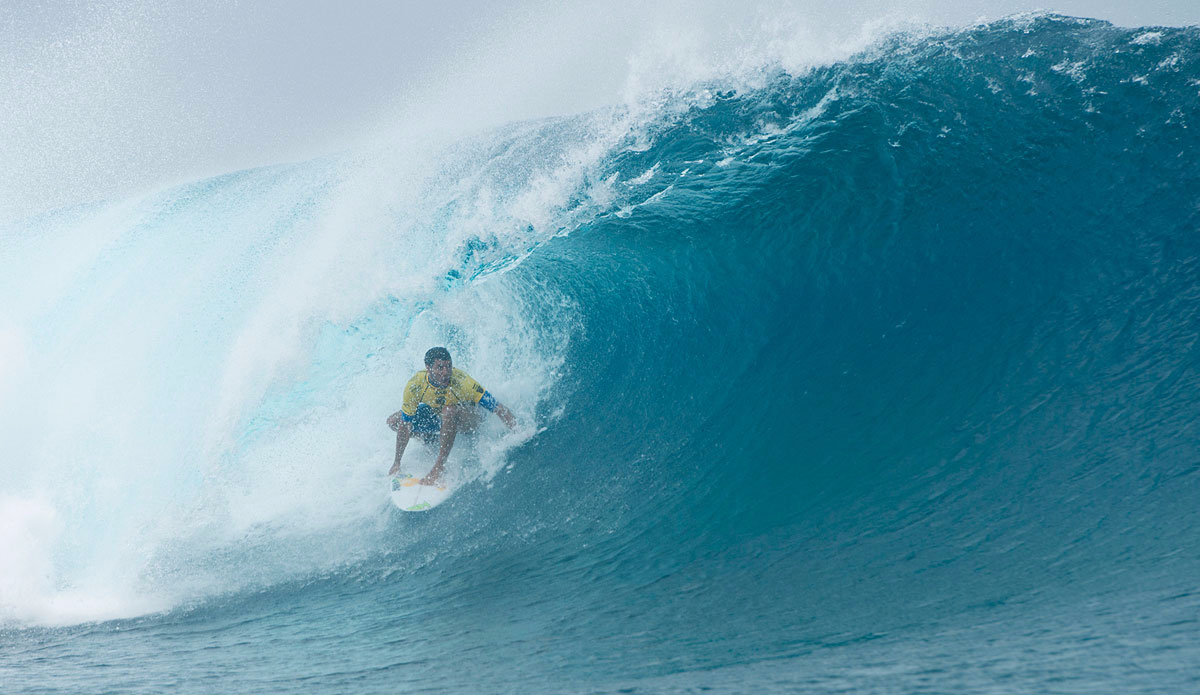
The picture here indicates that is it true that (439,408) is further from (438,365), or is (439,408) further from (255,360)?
(255,360)

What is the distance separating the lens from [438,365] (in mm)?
5465

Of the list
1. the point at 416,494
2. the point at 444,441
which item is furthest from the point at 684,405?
the point at 416,494

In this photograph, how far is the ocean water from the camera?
3402mm

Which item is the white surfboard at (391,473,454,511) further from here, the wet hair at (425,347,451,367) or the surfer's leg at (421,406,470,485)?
the wet hair at (425,347,451,367)

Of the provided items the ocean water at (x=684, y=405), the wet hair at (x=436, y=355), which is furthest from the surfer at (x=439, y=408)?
the ocean water at (x=684, y=405)

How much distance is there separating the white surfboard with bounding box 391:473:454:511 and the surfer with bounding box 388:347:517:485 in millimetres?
61

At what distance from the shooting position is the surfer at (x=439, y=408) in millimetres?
5570

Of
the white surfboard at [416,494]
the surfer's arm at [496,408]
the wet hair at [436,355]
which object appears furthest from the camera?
the surfer's arm at [496,408]

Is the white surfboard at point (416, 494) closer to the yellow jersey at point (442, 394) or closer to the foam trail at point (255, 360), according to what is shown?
the foam trail at point (255, 360)

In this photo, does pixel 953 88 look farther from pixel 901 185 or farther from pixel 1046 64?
pixel 901 185

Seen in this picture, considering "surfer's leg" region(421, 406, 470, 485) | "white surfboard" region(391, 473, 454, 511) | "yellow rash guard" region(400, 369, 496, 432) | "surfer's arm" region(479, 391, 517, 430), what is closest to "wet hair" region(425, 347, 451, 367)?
"yellow rash guard" region(400, 369, 496, 432)

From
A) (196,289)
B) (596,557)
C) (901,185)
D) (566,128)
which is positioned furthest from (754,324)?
(196,289)

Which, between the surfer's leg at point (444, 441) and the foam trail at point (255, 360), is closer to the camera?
the foam trail at point (255, 360)

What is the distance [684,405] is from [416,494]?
2.27 metres
